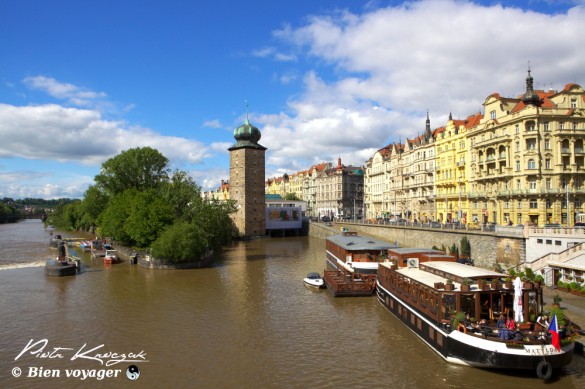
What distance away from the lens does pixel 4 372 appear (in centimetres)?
1983

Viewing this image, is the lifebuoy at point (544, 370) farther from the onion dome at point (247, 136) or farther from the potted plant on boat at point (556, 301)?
the onion dome at point (247, 136)

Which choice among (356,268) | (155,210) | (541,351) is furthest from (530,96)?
(155,210)

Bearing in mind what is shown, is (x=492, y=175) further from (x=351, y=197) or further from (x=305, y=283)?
(x=351, y=197)

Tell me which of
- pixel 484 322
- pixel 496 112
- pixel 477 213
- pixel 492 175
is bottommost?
pixel 484 322

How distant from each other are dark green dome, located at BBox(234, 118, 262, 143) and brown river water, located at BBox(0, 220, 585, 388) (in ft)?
206

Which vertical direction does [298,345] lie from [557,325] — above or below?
below

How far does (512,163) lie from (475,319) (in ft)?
140

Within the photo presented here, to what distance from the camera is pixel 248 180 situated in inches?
3866

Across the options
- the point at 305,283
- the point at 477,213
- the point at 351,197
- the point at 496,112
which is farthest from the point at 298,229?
the point at 305,283

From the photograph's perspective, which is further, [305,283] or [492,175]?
[492,175]

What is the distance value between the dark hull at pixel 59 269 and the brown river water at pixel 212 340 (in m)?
2.19

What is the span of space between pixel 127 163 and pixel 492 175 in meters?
65.0

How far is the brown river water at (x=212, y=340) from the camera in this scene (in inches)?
741

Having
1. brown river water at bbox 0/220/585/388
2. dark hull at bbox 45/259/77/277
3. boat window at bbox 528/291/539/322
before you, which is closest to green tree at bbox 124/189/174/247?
dark hull at bbox 45/259/77/277
